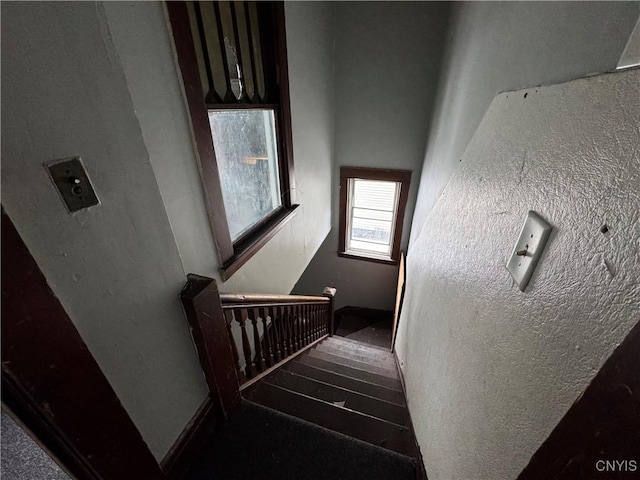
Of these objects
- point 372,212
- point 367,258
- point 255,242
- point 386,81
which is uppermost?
point 386,81

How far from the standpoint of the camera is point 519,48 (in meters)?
0.91

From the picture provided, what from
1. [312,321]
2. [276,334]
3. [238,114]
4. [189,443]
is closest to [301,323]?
[312,321]

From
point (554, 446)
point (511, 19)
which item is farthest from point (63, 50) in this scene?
point (511, 19)

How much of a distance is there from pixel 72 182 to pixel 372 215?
136 inches

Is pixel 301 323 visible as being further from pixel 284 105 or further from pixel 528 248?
pixel 528 248

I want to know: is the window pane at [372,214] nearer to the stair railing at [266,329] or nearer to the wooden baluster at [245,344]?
the stair railing at [266,329]

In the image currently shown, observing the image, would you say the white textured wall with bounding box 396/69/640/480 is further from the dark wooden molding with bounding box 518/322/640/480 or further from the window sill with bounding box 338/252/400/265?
the window sill with bounding box 338/252/400/265

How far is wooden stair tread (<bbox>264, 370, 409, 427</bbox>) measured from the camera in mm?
1566

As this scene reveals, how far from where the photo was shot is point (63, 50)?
0.56 metres

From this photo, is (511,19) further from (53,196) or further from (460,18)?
(53,196)

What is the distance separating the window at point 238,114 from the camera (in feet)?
3.76

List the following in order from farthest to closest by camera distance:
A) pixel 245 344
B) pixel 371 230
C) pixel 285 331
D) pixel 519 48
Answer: pixel 371 230, pixel 285 331, pixel 245 344, pixel 519 48

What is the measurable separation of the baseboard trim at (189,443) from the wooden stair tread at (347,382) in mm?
783

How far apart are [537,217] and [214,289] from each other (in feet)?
3.40
